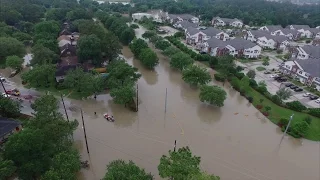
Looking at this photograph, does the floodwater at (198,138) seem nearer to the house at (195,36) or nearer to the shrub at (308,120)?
the shrub at (308,120)

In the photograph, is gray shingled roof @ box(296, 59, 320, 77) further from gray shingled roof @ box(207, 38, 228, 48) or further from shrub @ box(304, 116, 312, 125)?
gray shingled roof @ box(207, 38, 228, 48)

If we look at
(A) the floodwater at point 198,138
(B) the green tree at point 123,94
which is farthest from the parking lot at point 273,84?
(B) the green tree at point 123,94

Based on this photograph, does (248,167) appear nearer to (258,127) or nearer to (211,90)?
(258,127)

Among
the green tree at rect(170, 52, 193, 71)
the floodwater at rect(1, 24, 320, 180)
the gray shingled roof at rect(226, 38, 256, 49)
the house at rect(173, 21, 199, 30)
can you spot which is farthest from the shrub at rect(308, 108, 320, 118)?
the house at rect(173, 21, 199, 30)

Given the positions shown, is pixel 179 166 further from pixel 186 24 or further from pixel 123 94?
pixel 186 24

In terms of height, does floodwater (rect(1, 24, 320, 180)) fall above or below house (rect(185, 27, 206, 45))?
below

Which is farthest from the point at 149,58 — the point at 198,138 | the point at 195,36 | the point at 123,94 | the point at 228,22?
the point at 228,22

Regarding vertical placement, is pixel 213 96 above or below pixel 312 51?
above

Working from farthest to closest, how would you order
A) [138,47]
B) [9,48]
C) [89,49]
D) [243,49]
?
1. [243,49]
2. [138,47]
3. [9,48]
4. [89,49]
